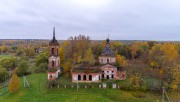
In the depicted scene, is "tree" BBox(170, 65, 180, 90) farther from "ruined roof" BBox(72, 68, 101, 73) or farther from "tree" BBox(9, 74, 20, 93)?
"tree" BBox(9, 74, 20, 93)

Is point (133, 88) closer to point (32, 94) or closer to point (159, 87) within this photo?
point (159, 87)

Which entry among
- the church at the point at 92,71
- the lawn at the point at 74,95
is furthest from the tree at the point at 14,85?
the church at the point at 92,71

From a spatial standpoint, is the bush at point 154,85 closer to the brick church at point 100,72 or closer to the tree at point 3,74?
the brick church at point 100,72

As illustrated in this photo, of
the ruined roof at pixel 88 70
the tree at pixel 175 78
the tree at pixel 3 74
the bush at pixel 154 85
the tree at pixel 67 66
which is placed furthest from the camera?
the tree at pixel 3 74

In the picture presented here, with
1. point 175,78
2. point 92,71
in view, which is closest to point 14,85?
point 92,71

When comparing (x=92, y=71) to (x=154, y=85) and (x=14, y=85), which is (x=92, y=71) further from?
(x=14, y=85)
